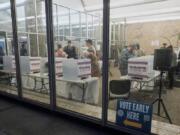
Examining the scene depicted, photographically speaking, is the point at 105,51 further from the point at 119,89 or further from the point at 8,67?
the point at 8,67

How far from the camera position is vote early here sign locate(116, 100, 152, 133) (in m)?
2.19

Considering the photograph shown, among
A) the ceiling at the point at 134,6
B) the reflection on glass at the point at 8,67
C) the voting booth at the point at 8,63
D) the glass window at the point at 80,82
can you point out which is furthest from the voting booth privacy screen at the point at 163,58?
the ceiling at the point at 134,6

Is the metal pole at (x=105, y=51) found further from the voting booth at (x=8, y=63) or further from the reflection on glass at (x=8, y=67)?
the voting booth at (x=8, y=63)

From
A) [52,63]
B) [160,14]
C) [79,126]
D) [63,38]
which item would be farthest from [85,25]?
[79,126]

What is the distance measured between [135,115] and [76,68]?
156 cm

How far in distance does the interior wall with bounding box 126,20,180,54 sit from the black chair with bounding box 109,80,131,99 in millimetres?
6536

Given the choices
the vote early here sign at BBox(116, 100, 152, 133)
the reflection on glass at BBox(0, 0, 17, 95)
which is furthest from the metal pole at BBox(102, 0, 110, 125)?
the reflection on glass at BBox(0, 0, 17, 95)

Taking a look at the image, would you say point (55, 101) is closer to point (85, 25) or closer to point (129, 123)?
point (129, 123)

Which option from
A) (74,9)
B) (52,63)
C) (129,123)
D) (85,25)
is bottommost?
(129,123)

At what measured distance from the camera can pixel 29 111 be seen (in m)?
3.36

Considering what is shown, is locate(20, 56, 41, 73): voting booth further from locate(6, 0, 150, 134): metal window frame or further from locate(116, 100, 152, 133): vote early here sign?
locate(116, 100, 152, 133): vote early here sign

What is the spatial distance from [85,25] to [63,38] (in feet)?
5.69

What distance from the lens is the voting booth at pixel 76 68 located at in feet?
11.3

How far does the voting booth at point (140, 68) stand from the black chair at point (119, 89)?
32 centimetres
